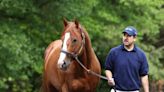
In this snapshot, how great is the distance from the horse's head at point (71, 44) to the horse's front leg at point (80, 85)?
675mm

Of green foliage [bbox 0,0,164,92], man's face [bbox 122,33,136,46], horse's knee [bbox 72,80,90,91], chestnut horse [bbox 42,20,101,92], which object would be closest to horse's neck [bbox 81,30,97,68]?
chestnut horse [bbox 42,20,101,92]

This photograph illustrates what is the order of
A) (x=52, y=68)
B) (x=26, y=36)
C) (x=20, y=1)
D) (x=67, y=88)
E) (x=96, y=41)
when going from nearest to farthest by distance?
1. (x=67, y=88)
2. (x=52, y=68)
3. (x=20, y=1)
4. (x=26, y=36)
5. (x=96, y=41)

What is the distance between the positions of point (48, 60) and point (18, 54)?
20.0 feet

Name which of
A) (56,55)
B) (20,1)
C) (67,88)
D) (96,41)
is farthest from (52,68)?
(96,41)

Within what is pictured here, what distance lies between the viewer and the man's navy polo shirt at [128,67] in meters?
9.43

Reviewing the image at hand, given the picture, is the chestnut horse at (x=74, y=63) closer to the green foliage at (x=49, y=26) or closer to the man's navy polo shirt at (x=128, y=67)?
the man's navy polo shirt at (x=128, y=67)

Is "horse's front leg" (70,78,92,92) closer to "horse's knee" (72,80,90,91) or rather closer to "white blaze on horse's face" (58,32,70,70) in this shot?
"horse's knee" (72,80,90,91)

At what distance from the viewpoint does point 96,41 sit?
2198cm

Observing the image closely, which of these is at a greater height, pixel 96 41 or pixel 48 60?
pixel 48 60

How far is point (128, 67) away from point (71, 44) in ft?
4.22

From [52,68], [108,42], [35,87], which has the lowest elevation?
[35,87]

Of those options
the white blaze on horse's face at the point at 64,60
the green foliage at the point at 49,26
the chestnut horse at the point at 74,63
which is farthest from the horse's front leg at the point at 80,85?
the green foliage at the point at 49,26

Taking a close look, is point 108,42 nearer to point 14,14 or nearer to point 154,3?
point 154,3

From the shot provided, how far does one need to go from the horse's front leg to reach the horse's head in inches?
26.6
